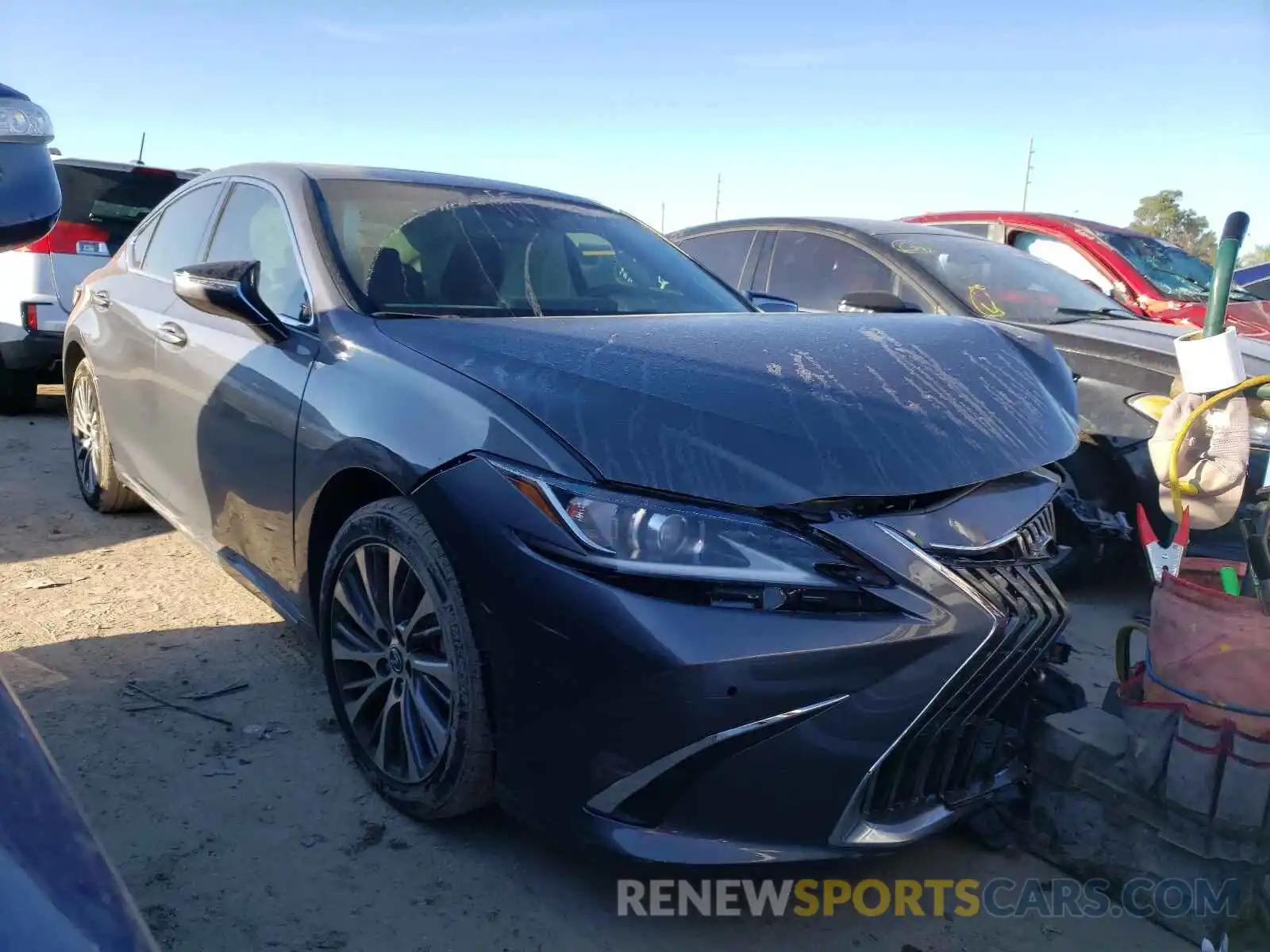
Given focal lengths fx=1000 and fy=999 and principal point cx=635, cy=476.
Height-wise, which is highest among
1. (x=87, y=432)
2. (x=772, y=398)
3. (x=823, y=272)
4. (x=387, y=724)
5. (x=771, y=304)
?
(x=823, y=272)

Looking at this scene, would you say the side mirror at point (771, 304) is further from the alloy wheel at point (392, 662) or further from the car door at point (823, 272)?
the alloy wheel at point (392, 662)

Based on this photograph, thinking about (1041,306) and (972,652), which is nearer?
(972,652)

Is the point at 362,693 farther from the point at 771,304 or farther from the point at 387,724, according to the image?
the point at 771,304

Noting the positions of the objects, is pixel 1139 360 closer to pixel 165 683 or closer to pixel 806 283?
pixel 806 283

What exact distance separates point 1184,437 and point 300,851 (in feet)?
9.26

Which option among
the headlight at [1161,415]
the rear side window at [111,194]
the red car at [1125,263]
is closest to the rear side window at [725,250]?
the red car at [1125,263]

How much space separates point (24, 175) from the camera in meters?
1.39

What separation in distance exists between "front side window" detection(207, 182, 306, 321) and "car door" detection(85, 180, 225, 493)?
22 cm

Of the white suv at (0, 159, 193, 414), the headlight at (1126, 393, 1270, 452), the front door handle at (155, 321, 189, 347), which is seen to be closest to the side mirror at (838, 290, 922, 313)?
the headlight at (1126, 393, 1270, 452)

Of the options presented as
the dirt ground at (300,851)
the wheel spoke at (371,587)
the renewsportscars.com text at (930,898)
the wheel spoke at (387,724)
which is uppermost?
the wheel spoke at (371,587)

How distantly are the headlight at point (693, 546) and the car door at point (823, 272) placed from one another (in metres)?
3.22

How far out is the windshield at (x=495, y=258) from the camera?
2834 mm

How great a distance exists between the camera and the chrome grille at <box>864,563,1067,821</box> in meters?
1.90

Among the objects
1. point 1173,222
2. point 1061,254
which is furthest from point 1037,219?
point 1173,222
